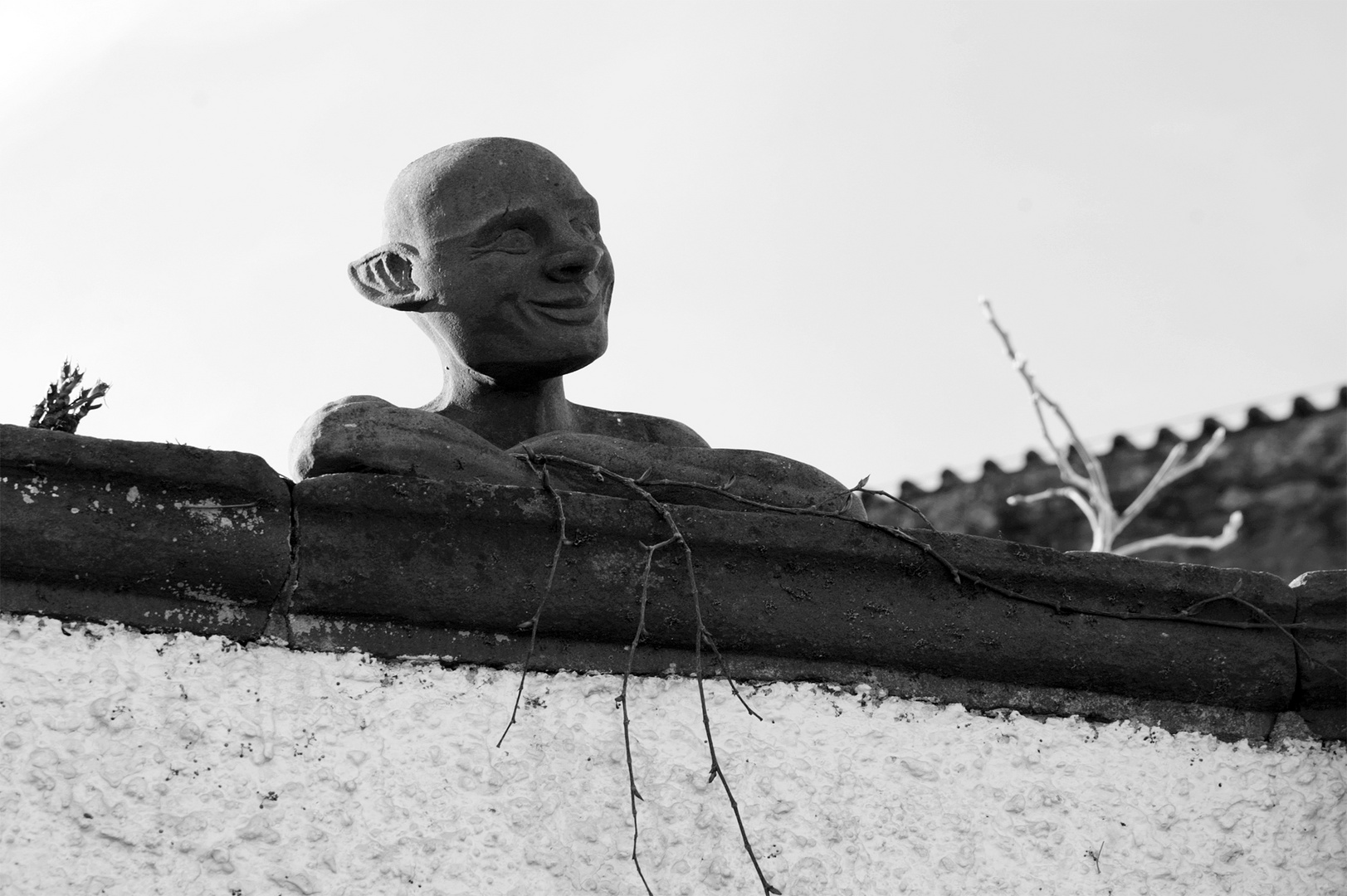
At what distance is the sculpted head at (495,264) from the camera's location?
3389 mm

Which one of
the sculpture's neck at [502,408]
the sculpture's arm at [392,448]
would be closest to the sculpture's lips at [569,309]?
the sculpture's neck at [502,408]

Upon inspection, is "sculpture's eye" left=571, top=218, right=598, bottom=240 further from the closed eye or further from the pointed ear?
the pointed ear

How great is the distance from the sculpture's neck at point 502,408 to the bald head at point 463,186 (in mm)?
270

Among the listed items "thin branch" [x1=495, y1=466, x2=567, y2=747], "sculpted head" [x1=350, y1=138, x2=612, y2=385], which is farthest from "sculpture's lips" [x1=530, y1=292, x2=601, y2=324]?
"thin branch" [x1=495, y1=466, x2=567, y2=747]

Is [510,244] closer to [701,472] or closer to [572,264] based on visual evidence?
[572,264]

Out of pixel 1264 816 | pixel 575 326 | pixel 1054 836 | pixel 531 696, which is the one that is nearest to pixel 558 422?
pixel 575 326

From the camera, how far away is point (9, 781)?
259 centimetres

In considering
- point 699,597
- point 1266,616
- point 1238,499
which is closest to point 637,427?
point 699,597

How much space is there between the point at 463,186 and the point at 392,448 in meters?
0.64

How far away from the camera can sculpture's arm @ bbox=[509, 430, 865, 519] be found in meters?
3.09

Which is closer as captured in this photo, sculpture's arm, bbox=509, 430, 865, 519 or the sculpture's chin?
sculpture's arm, bbox=509, 430, 865, 519

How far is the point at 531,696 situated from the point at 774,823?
0.42m

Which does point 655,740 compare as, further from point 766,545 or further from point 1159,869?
point 1159,869

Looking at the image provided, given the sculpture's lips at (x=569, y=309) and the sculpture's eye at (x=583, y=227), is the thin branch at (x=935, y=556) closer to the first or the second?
the sculpture's lips at (x=569, y=309)
